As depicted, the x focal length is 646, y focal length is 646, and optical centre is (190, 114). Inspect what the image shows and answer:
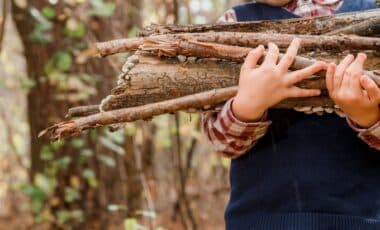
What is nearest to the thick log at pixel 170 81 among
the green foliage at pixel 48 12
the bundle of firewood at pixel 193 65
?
the bundle of firewood at pixel 193 65

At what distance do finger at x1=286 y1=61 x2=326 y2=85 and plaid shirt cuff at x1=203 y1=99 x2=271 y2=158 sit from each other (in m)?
0.18

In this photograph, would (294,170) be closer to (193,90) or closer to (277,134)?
(277,134)

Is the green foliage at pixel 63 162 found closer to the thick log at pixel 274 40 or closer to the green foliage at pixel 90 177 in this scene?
the green foliage at pixel 90 177

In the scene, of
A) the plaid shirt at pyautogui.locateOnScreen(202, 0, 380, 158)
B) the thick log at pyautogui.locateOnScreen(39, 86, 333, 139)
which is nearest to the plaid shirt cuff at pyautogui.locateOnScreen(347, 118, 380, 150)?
the plaid shirt at pyautogui.locateOnScreen(202, 0, 380, 158)

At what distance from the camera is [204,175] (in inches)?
241

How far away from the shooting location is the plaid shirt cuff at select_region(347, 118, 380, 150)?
67.9 inches

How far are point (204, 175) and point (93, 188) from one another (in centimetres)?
250

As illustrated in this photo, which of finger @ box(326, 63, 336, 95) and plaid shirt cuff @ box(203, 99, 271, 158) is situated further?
plaid shirt cuff @ box(203, 99, 271, 158)

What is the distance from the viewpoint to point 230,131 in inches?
71.6

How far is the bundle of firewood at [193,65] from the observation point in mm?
1681

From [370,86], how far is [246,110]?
1.07 feet

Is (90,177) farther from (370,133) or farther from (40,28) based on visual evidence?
(370,133)

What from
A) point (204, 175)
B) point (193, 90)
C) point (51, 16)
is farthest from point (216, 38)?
point (204, 175)

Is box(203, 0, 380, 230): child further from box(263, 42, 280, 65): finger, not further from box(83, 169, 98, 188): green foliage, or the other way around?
box(83, 169, 98, 188): green foliage
